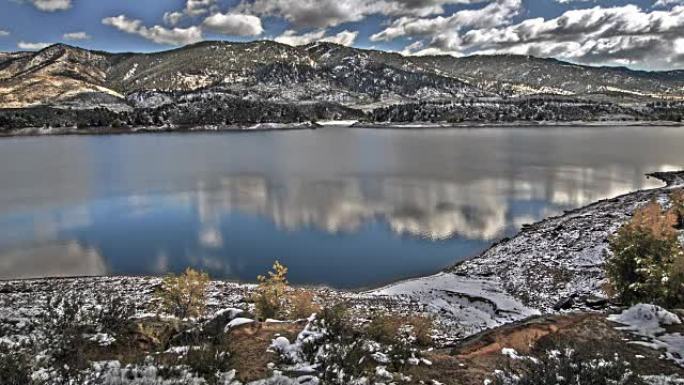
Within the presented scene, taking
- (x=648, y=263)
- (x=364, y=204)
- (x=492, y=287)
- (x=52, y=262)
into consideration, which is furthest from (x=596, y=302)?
(x=364, y=204)

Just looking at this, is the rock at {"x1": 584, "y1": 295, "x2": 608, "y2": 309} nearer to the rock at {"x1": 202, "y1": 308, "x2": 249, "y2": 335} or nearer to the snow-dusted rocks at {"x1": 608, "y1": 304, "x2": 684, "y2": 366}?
the snow-dusted rocks at {"x1": 608, "y1": 304, "x2": 684, "y2": 366}

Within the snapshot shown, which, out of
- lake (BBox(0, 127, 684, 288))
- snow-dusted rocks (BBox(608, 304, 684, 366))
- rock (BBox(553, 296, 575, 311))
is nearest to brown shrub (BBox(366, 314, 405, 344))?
snow-dusted rocks (BBox(608, 304, 684, 366))

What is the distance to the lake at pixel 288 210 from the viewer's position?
25.0 meters

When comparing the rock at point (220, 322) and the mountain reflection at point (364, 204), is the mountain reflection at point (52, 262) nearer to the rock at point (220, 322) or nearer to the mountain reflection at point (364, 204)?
the mountain reflection at point (364, 204)

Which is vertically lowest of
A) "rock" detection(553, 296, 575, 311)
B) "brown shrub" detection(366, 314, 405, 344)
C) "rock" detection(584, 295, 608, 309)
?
"rock" detection(553, 296, 575, 311)

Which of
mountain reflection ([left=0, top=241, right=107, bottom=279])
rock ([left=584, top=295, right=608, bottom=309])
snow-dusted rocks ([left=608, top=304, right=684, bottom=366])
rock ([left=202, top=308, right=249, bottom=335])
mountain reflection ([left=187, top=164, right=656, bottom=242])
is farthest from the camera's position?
mountain reflection ([left=187, top=164, right=656, bottom=242])

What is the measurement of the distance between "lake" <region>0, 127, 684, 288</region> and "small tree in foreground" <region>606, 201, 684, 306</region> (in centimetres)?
1087

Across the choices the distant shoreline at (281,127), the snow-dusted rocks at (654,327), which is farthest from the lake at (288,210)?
the distant shoreline at (281,127)

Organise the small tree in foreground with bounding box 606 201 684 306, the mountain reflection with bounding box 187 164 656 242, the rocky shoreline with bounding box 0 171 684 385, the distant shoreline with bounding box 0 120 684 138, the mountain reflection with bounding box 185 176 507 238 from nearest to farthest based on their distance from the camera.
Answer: the rocky shoreline with bounding box 0 171 684 385, the small tree in foreground with bounding box 606 201 684 306, the mountain reflection with bounding box 185 176 507 238, the mountain reflection with bounding box 187 164 656 242, the distant shoreline with bounding box 0 120 684 138

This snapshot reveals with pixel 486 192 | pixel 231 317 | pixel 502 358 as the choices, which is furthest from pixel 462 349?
pixel 486 192

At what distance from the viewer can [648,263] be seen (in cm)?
1253

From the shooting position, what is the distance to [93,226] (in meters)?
32.7

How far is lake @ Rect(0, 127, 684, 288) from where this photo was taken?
25.0m

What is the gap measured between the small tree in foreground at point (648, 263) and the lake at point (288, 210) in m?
10.9
